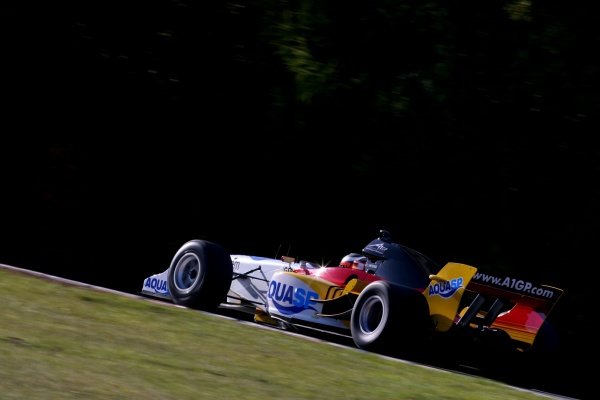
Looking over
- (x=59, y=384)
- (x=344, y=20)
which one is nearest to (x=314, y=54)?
(x=344, y=20)

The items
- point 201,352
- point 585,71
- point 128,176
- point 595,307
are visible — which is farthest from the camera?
point 128,176

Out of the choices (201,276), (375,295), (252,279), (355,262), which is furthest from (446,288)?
(252,279)

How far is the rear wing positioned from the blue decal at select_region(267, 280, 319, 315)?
5.05ft

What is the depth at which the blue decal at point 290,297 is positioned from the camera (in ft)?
35.6

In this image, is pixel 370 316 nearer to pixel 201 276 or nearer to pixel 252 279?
pixel 201 276

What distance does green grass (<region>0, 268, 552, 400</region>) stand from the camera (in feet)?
19.6

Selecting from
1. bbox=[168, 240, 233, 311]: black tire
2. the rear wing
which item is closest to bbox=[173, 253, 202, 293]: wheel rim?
bbox=[168, 240, 233, 311]: black tire

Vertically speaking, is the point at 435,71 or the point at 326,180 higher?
the point at 435,71

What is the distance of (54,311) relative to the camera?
26.6ft

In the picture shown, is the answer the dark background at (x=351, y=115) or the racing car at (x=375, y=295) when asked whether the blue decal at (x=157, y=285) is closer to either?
the racing car at (x=375, y=295)

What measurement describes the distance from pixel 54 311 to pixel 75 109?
9.99 meters

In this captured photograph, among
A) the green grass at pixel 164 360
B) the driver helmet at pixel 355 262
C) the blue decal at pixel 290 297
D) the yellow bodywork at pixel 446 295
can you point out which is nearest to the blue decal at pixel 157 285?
the blue decal at pixel 290 297

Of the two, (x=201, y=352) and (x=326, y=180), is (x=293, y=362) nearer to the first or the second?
(x=201, y=352)

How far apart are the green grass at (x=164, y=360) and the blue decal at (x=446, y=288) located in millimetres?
1412
